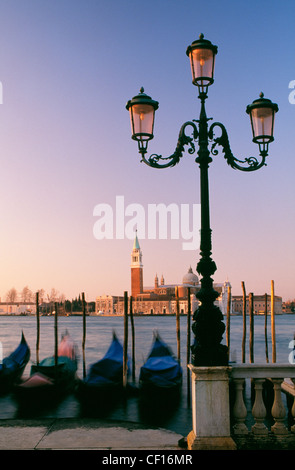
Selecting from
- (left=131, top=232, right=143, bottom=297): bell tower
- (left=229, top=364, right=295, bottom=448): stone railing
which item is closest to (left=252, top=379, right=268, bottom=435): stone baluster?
(left=229, top=364, right=295, bottom=448): stone railing

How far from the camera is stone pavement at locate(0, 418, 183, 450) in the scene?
4.05 meters

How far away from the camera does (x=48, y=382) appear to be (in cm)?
1224

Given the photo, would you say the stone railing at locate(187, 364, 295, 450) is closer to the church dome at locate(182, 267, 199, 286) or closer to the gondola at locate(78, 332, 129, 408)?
the gondola at locate(78, 332, 129, 408)

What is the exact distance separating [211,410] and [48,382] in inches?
375

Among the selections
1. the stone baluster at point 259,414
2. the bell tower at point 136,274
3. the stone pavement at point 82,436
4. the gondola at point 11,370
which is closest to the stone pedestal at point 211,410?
the stone baluster at point 259,414

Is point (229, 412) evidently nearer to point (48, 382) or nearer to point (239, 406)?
point (239, 406)

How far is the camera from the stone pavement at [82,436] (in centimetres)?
405

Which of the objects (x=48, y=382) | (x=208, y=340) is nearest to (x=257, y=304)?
(x=48, y=382)

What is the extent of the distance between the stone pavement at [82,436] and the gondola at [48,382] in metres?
7.23

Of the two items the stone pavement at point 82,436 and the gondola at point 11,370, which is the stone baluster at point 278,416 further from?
the gondola at point 11,370

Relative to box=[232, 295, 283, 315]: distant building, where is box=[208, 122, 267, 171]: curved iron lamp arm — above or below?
above

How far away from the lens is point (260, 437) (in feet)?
12.4

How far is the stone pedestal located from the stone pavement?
1.28 feet

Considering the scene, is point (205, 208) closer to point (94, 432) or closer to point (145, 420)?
point (94, 432)
